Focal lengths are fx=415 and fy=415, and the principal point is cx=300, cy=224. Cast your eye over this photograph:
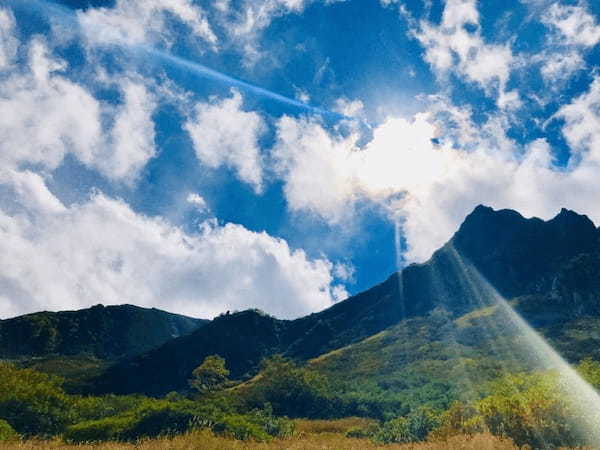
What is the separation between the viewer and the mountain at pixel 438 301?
429ft

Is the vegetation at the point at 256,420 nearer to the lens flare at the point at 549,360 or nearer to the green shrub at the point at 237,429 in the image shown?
the green shrub at the point at 237,429

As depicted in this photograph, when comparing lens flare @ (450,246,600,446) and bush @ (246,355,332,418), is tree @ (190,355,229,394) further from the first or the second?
lens flare @ (450,246,600,446)

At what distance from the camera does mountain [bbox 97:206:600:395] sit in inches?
5143

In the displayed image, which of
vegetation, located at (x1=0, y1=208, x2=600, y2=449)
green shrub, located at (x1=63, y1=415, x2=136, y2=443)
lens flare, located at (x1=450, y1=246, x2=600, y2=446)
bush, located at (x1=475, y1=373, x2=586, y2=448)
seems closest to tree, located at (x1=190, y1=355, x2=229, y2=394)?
vegetation, located at (x1=0, y1=208, x2=600, y2=449)

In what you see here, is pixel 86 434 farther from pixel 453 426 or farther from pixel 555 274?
pixel 555 274

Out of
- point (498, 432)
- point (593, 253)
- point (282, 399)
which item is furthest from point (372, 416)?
point (593, 253)

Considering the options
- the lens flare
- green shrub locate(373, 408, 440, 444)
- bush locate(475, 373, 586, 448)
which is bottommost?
green shrub locate(373, 408, 440, 444)

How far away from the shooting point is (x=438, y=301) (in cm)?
16200

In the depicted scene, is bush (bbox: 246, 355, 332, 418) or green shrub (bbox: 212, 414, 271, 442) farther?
bush (bbox: 246, 355, 332, 418)

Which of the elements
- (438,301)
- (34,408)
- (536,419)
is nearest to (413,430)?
(536,419)

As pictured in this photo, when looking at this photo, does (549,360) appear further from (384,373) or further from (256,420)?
(256,420)

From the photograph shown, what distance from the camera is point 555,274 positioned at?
5586 inches

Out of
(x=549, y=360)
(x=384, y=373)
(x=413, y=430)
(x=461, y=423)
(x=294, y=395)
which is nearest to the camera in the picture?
(x=461, y=423)

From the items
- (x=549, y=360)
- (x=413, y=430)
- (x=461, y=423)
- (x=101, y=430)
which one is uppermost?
(x=549, y=360)
